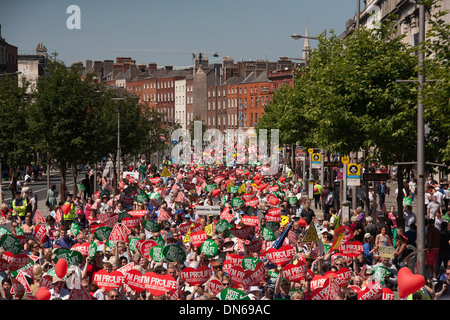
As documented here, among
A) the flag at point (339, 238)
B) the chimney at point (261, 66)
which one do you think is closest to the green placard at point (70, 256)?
the flag at point (339, 238)

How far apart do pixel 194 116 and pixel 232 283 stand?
17934 centimetres

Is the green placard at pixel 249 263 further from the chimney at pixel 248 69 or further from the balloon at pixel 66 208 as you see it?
the chimney at pixel 248 69

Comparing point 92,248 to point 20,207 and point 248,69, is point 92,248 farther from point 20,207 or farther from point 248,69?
point 248,69

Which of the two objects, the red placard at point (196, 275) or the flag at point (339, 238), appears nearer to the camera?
the red placard at point (196, 275)

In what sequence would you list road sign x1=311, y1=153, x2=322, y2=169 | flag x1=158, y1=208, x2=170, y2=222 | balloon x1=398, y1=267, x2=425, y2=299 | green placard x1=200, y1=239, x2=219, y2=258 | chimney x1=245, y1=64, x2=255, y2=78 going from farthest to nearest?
chimney x1=245, y1=64, x2=255, y2=78 → road sign x1=311, y1=153, x2=322, y2=169 → flag x1=158, y1=208, x2=170, y2=222 → green placard x1=200, y1=239, x2=219, y2=258 → balloon x1=398, y1=267, x2=425, y2=299

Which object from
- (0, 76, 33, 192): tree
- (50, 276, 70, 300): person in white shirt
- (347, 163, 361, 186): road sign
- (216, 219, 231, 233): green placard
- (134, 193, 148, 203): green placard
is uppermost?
(0, 76, 33, 192): tree

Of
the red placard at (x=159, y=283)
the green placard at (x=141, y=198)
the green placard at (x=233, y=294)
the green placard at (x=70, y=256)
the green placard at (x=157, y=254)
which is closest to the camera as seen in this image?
the green placard at (x=233, y=294)

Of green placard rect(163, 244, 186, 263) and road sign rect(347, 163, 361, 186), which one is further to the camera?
road sign rect(347, 163, 361, 186)

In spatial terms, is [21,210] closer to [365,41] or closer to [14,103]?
[365,41]

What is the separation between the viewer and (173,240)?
18812 mm

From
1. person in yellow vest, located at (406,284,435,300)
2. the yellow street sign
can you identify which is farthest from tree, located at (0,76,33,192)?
person in yellow vest, located at (406,284,435,300)

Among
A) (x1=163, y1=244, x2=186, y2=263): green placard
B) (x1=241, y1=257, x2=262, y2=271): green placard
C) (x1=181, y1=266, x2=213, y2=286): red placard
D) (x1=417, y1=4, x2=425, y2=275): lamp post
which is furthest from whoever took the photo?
(x1=417, y1=4, x2=425, y2=275): lamp post

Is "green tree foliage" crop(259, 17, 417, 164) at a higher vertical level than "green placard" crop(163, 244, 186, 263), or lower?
higher

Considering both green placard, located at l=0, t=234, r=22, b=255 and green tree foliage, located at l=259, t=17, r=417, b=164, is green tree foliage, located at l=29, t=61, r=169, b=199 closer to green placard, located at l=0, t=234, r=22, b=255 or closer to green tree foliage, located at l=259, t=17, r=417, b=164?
green tree foliage, located at l=259, t=17, r=417, b=164
